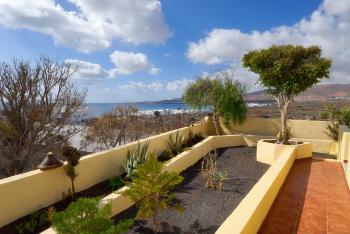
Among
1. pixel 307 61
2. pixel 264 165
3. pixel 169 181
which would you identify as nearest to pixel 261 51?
pixel 307 61

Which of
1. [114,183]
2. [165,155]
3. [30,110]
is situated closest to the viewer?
[114,183]

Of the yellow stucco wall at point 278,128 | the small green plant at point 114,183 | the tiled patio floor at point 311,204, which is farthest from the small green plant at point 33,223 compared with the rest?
the yellow stucco wall at point 278,128

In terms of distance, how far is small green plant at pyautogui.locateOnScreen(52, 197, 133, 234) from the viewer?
9.32 feet

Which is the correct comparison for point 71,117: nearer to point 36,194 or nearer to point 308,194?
point 36,194

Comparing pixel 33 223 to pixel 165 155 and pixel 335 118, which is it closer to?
pixel 165 155

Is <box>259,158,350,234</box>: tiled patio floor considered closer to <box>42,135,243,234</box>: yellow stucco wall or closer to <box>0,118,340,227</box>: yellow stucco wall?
<box>42,135,243,234</box>: yellow stucco wall

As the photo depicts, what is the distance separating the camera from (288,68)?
9.43 m

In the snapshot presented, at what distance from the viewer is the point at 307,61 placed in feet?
30.7

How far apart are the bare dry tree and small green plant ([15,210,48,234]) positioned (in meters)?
6.66

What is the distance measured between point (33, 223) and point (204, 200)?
10.1 ft

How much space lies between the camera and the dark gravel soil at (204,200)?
14.8ft

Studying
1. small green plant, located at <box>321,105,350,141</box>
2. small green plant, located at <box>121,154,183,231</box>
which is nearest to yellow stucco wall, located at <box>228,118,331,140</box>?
small green plant, located at <box>321,105,350,141</box>

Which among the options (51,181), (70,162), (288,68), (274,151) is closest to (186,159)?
(274,151)

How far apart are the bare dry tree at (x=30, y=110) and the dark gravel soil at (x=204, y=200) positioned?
21.3ft
